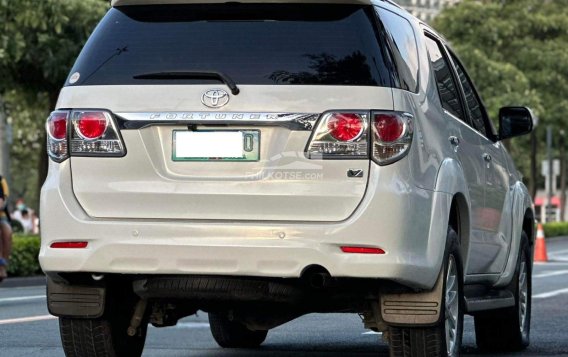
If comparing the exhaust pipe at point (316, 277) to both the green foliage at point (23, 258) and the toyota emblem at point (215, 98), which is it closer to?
the toyota emblem at point (215, 98)

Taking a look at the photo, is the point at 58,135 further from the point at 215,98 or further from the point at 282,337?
the point at 282,337

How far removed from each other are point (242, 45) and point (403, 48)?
795mm

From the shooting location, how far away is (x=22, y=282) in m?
21.2

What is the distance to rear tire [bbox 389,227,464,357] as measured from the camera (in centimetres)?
705

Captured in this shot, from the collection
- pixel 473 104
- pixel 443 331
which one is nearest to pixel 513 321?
pixel 473 104

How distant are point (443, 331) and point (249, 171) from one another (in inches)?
47.6

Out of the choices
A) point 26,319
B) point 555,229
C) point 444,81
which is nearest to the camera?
point 444,81

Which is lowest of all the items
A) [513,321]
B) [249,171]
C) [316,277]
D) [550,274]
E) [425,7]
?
[425,7]

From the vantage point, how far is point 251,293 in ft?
22.5

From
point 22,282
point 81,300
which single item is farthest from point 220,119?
point 22,282

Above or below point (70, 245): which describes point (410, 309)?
below

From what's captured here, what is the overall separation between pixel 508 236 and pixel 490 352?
34.7 inches

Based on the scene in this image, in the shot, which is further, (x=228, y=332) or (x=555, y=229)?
(x=555, y=229)

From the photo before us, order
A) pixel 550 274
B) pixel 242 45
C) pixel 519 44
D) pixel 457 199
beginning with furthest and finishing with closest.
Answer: pixel 519 44 → pixel 550 274 → pixel 457 199 → pixel 242 45
